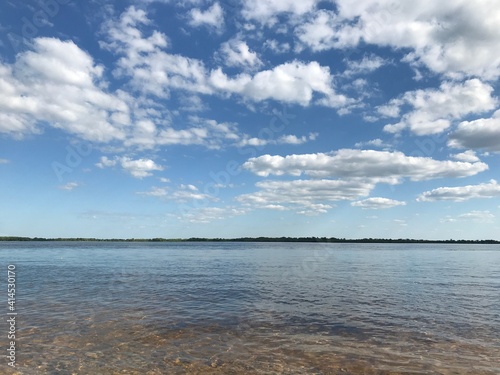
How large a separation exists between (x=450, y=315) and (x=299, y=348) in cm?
1127

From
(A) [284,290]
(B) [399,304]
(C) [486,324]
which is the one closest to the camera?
(C) [486,324]

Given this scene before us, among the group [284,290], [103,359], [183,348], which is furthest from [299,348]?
[284,290]

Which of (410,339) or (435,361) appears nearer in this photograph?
(435,361)

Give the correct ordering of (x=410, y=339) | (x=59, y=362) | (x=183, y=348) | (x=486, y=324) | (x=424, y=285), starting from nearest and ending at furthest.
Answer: (x=59, y=362) → (x=183, y=348) → (x=410, y=339) → (x=486, y=324) → (x=424, y=285)

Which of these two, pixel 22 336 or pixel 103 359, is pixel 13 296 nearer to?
pixel 22 336

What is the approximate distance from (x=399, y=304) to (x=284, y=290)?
9443mm

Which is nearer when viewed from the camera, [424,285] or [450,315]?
[450,315]

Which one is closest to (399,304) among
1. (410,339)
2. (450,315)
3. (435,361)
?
(450,315)

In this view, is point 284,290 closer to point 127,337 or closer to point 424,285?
point 424,285

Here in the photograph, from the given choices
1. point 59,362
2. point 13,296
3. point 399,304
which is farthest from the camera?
point 13,296

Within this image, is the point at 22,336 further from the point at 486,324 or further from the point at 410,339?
the point at 486,324

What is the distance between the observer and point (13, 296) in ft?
82.7

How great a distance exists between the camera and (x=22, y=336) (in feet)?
49.9

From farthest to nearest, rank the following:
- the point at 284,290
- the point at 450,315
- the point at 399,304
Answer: the point at 284,290 → the point at 399,304 → the point at 450,315
